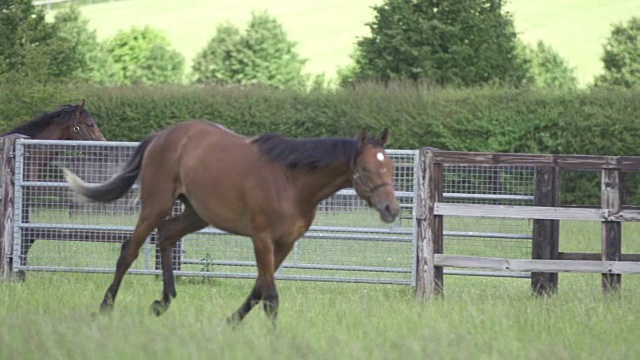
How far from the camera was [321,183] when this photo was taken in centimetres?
932

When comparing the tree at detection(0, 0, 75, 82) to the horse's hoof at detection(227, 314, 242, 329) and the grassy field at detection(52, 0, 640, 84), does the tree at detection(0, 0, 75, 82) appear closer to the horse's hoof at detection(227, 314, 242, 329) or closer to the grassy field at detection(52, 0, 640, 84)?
the horse's hoof at detection(227, 314, 242, 329)

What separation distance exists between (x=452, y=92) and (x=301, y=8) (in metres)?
48.0

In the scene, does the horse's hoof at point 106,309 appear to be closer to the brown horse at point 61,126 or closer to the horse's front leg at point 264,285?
the horse's front leg at point 264,285

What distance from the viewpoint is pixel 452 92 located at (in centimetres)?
2602

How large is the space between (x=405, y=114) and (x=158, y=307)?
1626cm

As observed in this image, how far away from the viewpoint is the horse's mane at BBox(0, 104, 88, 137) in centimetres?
1453

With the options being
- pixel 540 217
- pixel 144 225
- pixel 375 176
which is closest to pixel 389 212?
pixel 375 176

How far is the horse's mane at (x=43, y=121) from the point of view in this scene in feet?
47.7

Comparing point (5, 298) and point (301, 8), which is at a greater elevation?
point (301, 8)

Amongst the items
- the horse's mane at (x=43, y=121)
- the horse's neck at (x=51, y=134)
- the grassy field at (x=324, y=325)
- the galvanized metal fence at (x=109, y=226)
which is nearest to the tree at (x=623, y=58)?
the horse's mane at (x=43, y=121)

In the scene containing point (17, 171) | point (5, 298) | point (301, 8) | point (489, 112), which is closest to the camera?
point (5, 298)

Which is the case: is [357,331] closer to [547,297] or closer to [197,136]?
[197,136]

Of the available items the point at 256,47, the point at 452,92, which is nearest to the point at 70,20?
the point at 256,47

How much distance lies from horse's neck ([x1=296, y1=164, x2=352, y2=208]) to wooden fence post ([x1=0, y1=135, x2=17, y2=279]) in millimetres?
4717
